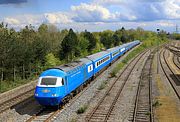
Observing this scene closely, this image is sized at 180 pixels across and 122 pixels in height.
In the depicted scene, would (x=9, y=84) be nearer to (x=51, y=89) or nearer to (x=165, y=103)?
(x=51, y=89)

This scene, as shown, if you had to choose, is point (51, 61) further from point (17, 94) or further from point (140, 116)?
point (140, 116)

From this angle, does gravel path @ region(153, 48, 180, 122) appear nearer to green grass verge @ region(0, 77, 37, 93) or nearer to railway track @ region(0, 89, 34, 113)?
railway track @ region(0, 89, 34, 113)

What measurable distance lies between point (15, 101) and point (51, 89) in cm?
581

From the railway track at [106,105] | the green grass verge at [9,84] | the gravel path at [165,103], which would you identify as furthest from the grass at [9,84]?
the gravel path at [165,103]

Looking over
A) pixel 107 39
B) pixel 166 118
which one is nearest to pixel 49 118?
pixel 166 118

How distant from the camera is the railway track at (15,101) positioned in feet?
73.9

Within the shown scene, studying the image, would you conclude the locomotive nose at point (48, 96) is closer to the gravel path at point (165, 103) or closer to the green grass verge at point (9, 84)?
the gravel path at point (165, 103)

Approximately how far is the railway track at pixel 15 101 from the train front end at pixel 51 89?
11.0ft

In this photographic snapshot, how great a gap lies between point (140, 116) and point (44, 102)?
6.60 meters

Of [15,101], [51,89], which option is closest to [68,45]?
[15,101]

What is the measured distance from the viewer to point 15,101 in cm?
2455

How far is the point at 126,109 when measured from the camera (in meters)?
21.1

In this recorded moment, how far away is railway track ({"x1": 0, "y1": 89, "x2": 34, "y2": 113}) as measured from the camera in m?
22.5

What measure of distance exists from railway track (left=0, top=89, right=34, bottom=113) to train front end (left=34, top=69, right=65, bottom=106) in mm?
3366
